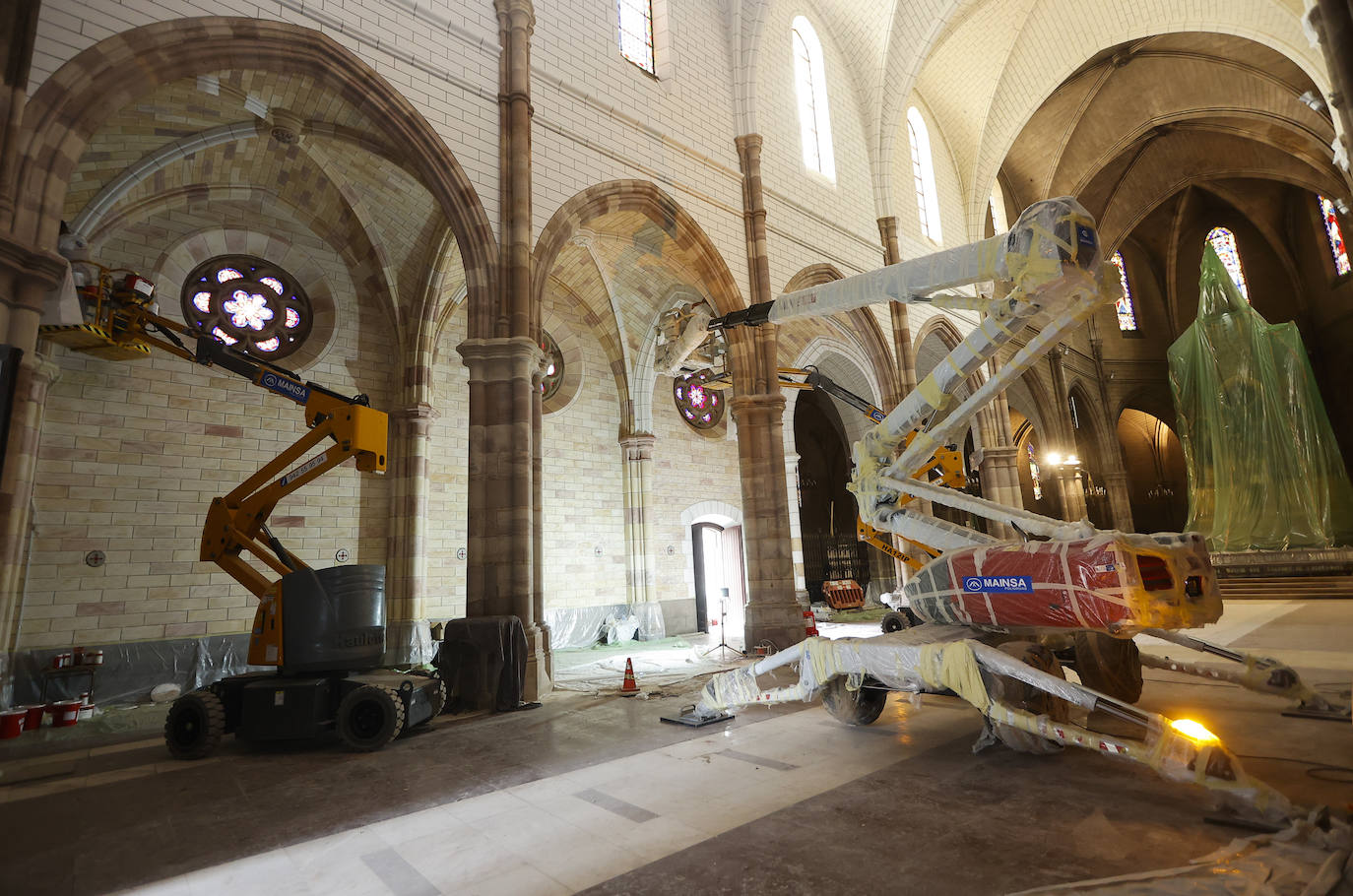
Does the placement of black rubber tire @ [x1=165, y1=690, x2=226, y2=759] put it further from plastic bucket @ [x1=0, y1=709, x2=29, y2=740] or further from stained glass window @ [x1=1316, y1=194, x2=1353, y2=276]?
stained glass window @ [x1=1316, y1=194, x2=1353, y2=276]

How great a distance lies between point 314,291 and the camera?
10.8m

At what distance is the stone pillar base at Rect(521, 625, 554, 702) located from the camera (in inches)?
272

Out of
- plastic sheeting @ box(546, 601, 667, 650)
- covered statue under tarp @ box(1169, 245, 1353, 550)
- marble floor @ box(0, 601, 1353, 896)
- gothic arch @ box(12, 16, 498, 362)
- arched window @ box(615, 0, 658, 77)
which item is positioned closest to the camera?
marble floor @ box(0, 601, 1353, 896)

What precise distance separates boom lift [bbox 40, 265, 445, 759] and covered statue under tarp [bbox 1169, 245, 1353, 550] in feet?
62.6

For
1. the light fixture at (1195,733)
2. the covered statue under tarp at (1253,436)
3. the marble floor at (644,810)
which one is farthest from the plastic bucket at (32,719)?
the covered statue under tarp at (1253,436)

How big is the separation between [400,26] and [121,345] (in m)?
5.03

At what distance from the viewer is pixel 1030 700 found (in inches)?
153

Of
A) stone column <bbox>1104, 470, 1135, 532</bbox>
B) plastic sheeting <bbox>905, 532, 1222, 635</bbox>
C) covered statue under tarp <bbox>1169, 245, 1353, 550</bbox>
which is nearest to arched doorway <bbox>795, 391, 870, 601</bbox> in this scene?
stone column <bbox>1104, 470, 1135, 532</bbox>

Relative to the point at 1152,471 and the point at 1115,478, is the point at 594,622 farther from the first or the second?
the point at 1152,471

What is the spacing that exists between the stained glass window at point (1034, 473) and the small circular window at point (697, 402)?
1573cm

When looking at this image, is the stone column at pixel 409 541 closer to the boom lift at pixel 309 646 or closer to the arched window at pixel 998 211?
the boom lift at pixel 309 646

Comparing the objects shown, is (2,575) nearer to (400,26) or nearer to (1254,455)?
(400,26)

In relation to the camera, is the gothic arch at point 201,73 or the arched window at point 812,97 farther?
the arched window at point 812,97

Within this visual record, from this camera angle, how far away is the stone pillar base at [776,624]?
9891mm
